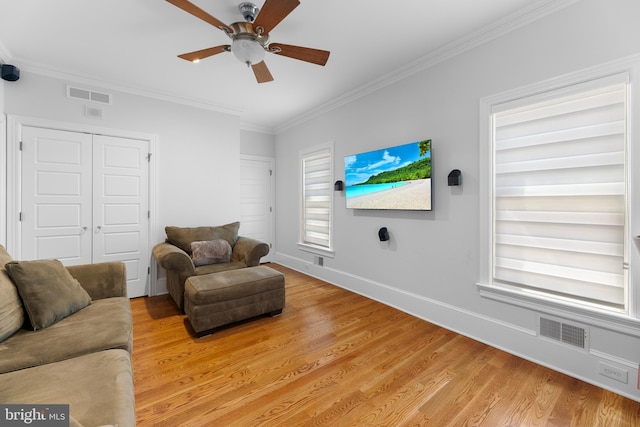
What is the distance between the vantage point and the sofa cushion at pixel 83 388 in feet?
3.21

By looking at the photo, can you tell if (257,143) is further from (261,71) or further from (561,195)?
(561,195)

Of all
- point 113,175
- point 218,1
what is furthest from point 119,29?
point 113,175

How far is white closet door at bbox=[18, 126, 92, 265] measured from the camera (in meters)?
3.08

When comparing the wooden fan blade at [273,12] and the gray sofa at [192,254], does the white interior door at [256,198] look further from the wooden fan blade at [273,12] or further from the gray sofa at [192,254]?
the wooden fan blade at [273,12]

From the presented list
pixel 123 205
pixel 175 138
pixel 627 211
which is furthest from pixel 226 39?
pixel 627 211

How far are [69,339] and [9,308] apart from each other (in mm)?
404

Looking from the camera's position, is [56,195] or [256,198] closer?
[56,195]

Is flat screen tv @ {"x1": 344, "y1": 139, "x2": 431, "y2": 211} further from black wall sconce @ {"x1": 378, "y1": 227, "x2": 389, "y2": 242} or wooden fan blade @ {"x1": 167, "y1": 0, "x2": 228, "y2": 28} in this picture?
wooden fan blade @ {"x1": 167, "y1": 0, "x2": 228, "y2": 28}

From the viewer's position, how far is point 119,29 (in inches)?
95.3

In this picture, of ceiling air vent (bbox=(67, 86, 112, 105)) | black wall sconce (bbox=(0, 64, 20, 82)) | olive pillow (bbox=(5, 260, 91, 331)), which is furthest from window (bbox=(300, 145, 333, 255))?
black wall sconce (bbox=(0, 64, 20, 82))

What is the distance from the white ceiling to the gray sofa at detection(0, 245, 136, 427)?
1.99 metres

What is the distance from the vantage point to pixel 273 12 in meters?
1.81

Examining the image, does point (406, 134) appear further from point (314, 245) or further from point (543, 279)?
point (314, 245)

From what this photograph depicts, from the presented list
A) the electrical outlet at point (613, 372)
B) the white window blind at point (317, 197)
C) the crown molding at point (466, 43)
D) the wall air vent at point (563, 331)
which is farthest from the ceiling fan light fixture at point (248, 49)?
the electrical outlet at point (613, 372)
